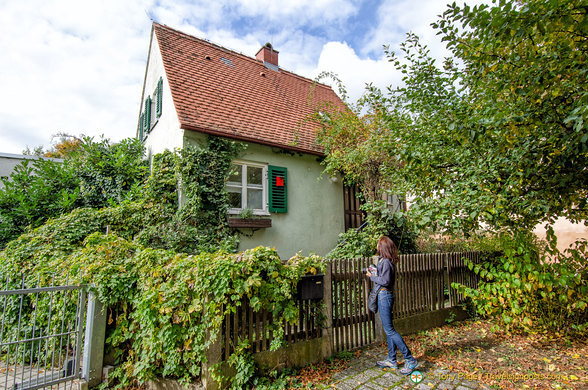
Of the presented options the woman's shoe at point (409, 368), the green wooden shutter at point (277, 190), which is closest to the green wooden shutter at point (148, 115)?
the green wooden shutter at point (277, 190)

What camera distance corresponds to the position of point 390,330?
4.09m

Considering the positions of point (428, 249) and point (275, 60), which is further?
point (275, 60)

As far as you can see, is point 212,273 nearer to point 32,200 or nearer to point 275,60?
point 32,200

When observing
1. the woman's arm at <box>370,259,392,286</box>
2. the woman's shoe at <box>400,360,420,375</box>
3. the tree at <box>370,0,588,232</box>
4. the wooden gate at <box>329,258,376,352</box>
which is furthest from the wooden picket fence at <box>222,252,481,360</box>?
the tree at <box>370,0,588,232</box>

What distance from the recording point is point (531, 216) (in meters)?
4.68

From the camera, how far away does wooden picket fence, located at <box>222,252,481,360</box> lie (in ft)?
12.6

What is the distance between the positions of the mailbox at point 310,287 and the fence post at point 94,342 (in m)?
2.73

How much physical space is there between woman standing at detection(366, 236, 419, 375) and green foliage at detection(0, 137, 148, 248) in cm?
733

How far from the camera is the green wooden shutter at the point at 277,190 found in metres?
9.08

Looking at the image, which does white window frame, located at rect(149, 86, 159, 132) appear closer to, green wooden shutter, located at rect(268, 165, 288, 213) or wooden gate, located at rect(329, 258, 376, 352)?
green wooden shutter, located at rect(268, 165, 288, 213)

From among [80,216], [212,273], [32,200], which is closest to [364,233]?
[212,273]

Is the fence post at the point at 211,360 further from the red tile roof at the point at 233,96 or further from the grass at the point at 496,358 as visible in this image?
the red tile roof at the point at 233,96

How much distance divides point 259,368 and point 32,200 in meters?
8.96

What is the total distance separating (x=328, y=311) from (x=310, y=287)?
0.54 m
